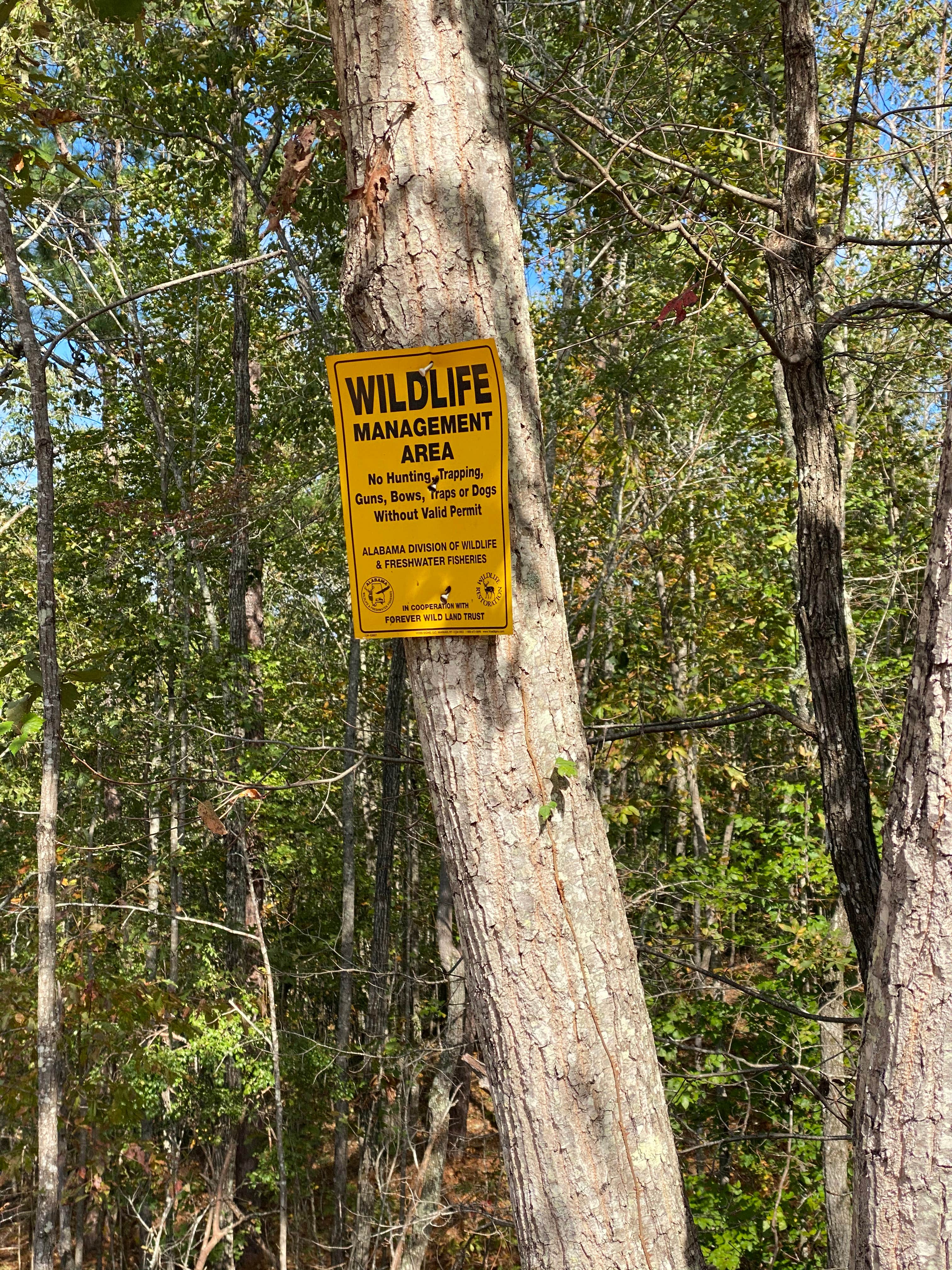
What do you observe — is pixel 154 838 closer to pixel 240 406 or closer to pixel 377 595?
pixel 240 406

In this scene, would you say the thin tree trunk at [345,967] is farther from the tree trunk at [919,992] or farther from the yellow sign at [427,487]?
the tree trunk at [919,992]

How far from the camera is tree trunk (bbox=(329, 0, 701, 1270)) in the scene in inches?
51.1

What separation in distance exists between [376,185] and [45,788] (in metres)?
1.59

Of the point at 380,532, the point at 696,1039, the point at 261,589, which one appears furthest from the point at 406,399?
the point at 261,589

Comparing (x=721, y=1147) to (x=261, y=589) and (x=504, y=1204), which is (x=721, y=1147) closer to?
(x=504, y=1204)

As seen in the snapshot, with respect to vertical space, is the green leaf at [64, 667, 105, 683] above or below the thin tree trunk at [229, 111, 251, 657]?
below

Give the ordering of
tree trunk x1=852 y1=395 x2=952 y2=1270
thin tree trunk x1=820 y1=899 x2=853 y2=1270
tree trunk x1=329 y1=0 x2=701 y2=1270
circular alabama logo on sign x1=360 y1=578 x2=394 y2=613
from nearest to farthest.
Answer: tree trunk x1=852 y1=395 x2=952 y2=1270 → tree trunk x1=329 y1=0 x2=701 y2=1270 → circular alabama logo on sign x1=360 y1=578 x2=394 y2=613 → thin tree trunk x1=820 y1=899 x2=853 y2=1270

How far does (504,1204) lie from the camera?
6.18 m

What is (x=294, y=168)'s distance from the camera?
1769 millimetres

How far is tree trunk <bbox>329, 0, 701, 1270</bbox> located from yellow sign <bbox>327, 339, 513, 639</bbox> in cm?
3

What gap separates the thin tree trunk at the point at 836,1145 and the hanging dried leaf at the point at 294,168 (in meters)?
4.48

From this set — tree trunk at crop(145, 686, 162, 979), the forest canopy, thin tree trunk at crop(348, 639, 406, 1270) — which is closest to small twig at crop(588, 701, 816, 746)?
the forest canopy

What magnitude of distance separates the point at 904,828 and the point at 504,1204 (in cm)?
618

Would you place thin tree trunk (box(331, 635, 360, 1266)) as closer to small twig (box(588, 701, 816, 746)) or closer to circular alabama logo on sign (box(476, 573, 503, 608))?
small twig (box(588, 701, 816, 746))
